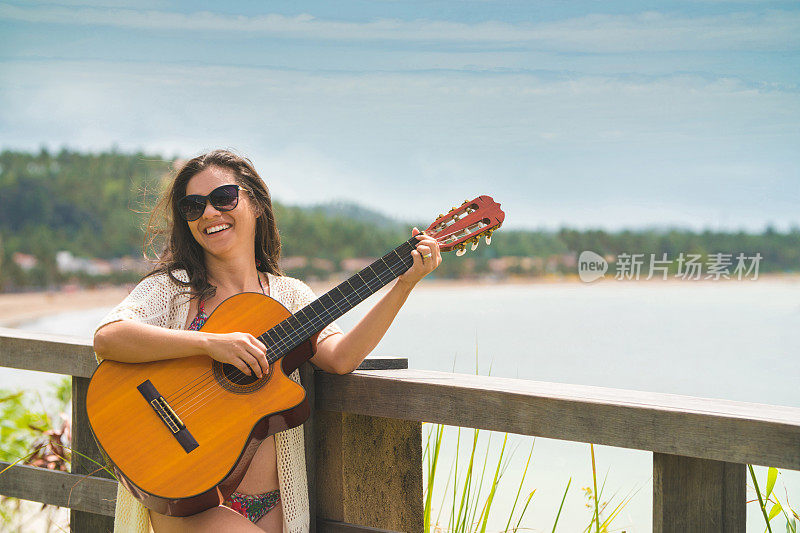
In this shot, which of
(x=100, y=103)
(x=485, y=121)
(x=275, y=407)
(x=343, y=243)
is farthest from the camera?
(x=100, y=103)

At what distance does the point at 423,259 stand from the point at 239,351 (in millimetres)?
406

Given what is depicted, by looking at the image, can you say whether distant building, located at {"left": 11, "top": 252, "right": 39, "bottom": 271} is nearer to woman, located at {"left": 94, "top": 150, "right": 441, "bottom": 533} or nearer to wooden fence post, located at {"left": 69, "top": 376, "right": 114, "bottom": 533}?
wooden fence post, located at {"left": 69, "top": 376, "right": 114, "bottom": 533}

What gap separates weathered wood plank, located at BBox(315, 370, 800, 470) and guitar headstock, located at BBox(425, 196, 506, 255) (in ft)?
0.91

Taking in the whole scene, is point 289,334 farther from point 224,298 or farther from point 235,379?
point 224,298

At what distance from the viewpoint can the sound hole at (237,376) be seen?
1.56m

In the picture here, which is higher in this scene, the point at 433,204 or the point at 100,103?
the point at 100,103

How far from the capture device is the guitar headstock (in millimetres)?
1586

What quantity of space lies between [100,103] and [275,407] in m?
23.1

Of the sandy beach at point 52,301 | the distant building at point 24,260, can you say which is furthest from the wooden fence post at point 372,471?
the distant building at point 24,260

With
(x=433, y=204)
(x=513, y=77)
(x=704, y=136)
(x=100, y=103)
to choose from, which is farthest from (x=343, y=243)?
(x=433, y=204)

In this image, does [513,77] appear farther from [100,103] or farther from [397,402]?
[397,402]

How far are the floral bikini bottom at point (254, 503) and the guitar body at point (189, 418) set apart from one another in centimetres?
8

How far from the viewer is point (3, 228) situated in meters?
16.3

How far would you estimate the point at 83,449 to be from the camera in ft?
6.75
